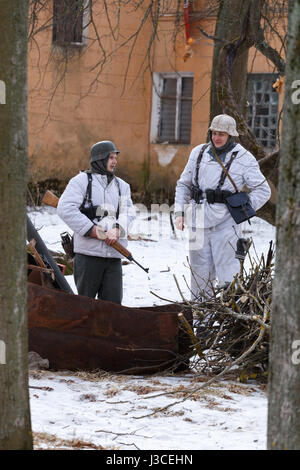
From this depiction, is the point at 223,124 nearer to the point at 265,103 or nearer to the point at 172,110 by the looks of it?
the point at 265,103

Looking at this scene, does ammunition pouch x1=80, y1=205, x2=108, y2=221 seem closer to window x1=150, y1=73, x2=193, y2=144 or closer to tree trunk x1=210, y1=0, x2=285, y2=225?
tree trunk x1=210, y1=0, x2=285, y2=225

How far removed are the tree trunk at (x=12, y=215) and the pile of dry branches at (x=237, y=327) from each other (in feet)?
7.66

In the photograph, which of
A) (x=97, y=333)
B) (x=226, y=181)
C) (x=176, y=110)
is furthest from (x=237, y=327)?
(x=176, y=110)

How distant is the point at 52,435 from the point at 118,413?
2.12 ft

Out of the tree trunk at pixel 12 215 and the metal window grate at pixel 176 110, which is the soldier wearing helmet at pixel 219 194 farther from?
the metal window grate at pixel 176 110

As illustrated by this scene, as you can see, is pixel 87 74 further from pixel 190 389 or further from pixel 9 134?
pixel 9 134

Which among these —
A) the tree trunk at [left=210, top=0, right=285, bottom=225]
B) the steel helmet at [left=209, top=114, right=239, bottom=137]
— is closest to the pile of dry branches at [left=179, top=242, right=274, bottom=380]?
the steel helmet at [left=209, top=114, right=239, bottom=137]

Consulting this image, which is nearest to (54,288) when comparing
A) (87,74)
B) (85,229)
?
(85,229)

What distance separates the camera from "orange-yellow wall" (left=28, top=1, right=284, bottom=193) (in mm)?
16641

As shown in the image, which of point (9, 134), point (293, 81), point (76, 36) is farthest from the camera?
point (76, 36)

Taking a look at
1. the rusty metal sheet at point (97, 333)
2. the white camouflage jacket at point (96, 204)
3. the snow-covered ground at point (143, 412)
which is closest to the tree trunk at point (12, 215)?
the snow-covered ground at point (143, 412)

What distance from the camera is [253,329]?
5.35 meters

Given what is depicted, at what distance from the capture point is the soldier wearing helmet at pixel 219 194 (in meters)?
6.62

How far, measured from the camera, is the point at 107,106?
1712cm
